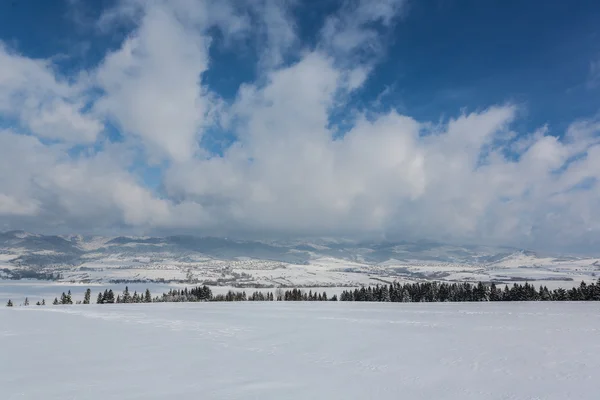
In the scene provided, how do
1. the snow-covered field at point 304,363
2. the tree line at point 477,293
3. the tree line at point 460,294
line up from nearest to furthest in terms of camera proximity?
1. the snow-covered field at point 304,363
2. the tree line at point 477,293
3. the tree line at point 460,294

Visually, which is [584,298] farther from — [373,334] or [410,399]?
[410,399]

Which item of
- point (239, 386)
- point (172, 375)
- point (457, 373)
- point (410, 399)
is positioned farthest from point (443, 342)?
point (172, 375)

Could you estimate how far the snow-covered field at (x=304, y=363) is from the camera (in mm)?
12766

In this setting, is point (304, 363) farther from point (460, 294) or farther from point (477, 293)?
point (460, 294)

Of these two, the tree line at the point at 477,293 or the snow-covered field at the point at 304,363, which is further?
the tree line at the point at 477,293

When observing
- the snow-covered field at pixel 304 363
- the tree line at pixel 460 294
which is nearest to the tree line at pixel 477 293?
the tree line at pixel 460 294

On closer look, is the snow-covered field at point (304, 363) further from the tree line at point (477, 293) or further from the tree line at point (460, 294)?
the tree line at point (460, 294)

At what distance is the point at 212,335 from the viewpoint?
1037 inches

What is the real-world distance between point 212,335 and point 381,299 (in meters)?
74.2

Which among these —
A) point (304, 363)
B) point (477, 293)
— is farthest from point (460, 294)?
point (304, 363)

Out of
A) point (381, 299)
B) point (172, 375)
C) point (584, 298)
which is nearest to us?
point (172, 375)

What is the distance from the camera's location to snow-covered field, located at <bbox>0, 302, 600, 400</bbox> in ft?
41.9

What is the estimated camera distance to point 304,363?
57.4 feet

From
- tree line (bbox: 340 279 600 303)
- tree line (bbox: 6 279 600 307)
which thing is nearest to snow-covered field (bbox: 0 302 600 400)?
tree line (bbox: 340 279 600 303)
